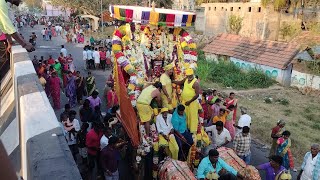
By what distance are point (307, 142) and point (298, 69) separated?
24.9 feet

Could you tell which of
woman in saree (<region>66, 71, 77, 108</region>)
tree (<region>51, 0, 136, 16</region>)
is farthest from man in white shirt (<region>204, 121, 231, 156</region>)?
tree (<region>51, 0, 136, 16</region>)

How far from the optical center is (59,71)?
12406 millimetres

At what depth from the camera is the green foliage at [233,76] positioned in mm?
17016

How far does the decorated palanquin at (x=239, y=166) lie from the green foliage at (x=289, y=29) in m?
19.9

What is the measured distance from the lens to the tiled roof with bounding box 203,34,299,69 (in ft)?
57.6

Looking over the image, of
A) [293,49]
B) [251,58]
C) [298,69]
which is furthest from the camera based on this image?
[251,58]

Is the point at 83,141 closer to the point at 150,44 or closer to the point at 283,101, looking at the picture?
the point at 150,44

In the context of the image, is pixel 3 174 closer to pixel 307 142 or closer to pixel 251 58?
pixel 307 142

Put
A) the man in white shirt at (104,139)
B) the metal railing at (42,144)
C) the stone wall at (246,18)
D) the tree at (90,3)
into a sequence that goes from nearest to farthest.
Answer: the metal railing at (42,144)
the man in white shirt at (104,139)
the stone wall at (246,18)
the tree at (90,3)

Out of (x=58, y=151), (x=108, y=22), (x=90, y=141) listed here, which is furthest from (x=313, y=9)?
(x=108, y=22)

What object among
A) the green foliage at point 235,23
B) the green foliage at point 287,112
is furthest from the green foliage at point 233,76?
the green foliage at point 235,23

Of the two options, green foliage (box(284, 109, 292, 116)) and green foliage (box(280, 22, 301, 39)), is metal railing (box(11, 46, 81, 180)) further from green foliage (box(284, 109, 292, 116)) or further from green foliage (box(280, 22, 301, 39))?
green foliage (box(280, 22, 301, 39))

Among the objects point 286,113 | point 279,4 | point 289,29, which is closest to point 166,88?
point 286,113

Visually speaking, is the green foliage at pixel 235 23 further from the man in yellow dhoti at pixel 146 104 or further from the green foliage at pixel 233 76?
the man in yellow dhoti at pixel 146 104
